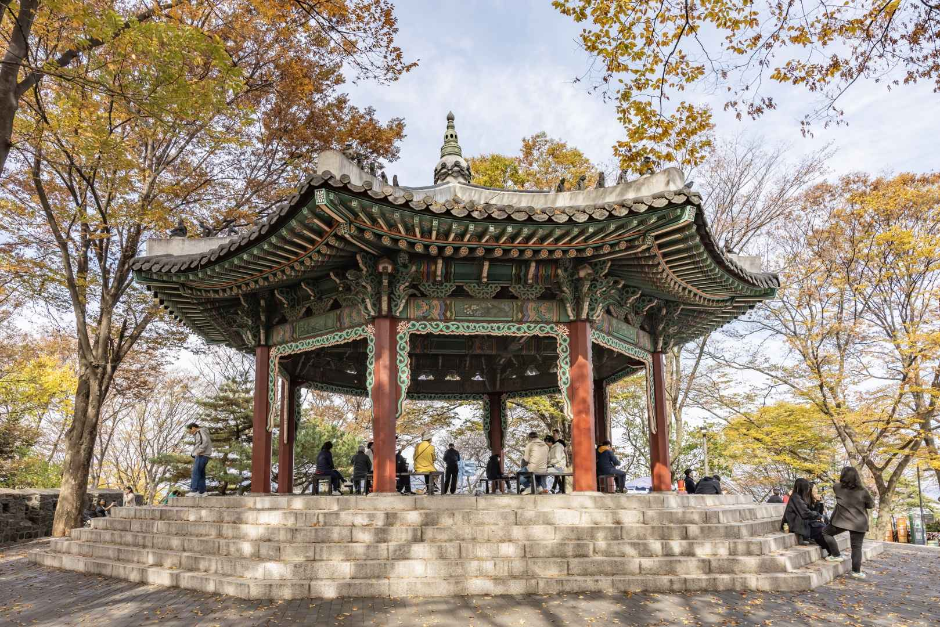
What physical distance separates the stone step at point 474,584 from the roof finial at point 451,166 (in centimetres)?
795

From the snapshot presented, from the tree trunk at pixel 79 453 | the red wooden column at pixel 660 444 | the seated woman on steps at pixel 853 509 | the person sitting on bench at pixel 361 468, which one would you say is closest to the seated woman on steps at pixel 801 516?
the seated woman on steps at pixel 853 509

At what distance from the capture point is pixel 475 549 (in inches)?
308

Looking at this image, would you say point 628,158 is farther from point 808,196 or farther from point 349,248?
point 808,196

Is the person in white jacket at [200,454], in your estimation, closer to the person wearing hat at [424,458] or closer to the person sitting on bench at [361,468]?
the person sitting on bench at [361,468]

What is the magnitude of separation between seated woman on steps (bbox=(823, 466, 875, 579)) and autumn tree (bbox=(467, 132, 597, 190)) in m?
17.6

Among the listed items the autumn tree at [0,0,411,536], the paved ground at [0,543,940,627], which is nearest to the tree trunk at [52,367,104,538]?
the autumn tree at [0,0,411,536]

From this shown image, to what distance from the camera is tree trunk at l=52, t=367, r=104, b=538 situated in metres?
15.2

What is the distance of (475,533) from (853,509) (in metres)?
5.28

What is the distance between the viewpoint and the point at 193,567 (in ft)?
26.9

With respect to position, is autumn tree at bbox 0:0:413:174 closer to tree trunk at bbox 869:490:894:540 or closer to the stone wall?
the stone wall

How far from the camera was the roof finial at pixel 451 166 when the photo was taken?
13.0 meters

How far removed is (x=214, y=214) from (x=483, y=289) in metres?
10.8

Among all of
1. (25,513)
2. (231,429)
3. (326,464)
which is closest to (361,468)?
(326,464)

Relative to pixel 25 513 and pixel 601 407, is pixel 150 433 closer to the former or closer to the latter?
pixel 25 513
